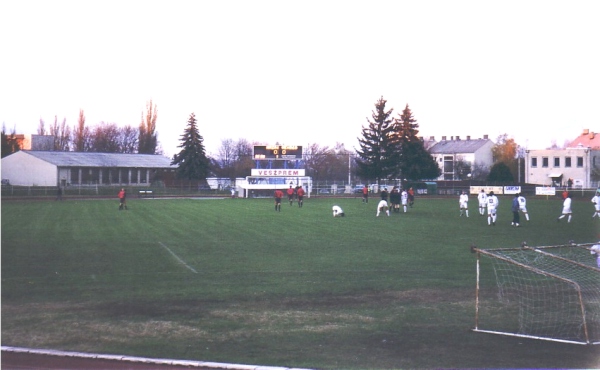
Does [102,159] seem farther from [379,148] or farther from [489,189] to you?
[489,189]

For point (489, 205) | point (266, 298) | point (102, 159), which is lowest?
point (266, 298)

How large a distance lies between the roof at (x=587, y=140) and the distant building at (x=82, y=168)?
4423 centimetres

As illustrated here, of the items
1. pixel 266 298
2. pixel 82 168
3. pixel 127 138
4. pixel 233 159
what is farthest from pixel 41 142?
pixel 266 298

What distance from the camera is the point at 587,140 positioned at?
2309 inches

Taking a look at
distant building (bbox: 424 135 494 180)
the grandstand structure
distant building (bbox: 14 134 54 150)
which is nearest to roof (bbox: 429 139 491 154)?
distant building (bbox: 424 135 494 180)

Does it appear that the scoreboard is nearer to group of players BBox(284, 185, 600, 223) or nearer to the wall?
group of players BBox(284, 185, 600, 223)

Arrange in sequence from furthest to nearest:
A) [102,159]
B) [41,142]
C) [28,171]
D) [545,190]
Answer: [102,159] < [41,142] < [545,190] < [28,171]

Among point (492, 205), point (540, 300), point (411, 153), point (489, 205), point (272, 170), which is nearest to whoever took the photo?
point (540, 300)

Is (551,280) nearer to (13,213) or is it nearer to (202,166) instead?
(13,213)

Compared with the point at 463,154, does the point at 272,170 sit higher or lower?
lower

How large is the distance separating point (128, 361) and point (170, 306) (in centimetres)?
364

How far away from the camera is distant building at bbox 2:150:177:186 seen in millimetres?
55188

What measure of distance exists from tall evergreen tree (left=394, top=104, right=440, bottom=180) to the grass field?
174 ft

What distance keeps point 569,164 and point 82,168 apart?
1879 inches
